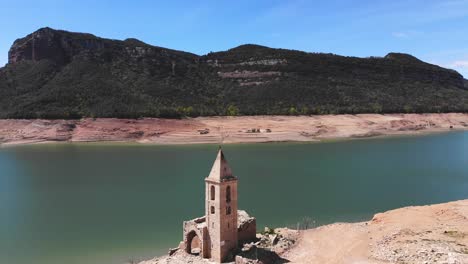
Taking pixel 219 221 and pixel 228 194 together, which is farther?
pixel 228 194

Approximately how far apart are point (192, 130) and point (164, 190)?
40.7 m

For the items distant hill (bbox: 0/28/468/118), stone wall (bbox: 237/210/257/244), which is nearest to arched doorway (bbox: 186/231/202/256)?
stone wall (bbox: 237/210/257/244)

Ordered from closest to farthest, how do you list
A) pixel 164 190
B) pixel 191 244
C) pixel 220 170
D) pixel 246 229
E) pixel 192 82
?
pixel 220 170, pixel 191 244, pixel 246 229, pixel 164 190, pixel 192 82

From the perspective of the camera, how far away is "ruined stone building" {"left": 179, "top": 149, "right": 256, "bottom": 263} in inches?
765

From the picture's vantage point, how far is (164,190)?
35.8 metres

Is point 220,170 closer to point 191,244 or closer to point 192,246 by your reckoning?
point 191,244

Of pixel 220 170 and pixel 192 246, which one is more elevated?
pixel 220 170

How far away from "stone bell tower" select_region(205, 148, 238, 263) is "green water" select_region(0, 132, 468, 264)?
3.82 meters

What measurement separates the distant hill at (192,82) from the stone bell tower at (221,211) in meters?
62.8

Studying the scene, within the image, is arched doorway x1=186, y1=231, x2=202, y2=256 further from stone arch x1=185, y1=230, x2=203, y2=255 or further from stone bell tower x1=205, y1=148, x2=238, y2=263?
stone bell tower x1=205, y1=148, x2=238, y2=263

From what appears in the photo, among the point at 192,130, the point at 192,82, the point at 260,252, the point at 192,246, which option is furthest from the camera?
the point at 192,82

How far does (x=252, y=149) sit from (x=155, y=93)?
43134mm

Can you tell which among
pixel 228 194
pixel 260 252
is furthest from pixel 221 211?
pixel 260 252

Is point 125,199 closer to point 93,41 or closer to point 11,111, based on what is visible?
point 11,111
